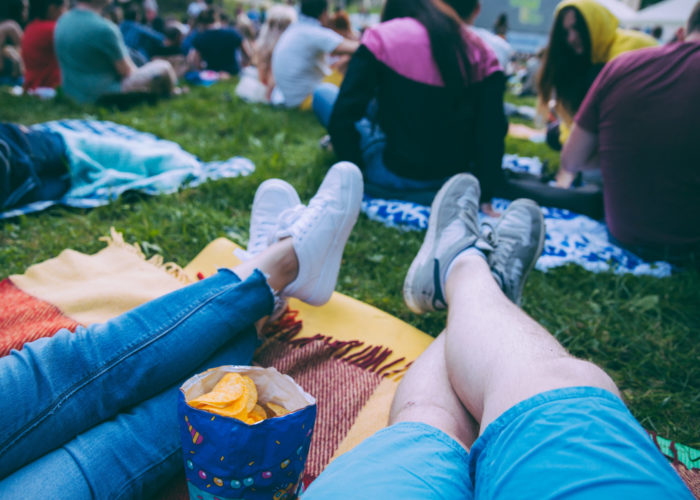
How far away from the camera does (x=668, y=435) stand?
139 cm

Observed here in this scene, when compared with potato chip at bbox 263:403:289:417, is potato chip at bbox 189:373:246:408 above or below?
above

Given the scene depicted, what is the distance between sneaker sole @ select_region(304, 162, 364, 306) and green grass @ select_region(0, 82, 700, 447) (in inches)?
11.4

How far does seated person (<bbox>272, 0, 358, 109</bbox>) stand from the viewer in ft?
15.5

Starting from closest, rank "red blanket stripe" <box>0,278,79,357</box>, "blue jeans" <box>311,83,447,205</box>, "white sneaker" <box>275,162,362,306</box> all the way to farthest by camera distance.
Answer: "red blanket stripe" <box>0,278,79,357</box>
"white sneaker" <box>275,162,362,306</box>
"blue jeans" <box>311,83,447,205</box>

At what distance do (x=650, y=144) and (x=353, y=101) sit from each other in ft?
5.14

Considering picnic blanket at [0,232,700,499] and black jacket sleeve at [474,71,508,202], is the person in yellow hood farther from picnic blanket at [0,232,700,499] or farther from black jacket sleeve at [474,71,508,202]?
picnic blanket at [0,232,700,499]

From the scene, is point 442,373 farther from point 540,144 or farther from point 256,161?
point 540,144

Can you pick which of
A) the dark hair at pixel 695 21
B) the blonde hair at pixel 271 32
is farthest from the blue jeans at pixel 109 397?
the blonde hair at pixel 271 32

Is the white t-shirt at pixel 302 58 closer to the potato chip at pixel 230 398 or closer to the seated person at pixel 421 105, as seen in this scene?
the seated person at pixel 421 105

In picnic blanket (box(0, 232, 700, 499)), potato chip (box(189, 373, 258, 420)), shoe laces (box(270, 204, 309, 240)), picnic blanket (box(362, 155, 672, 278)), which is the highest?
potato chip (box(189, 373, 258, 420))

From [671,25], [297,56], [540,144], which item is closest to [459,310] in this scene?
[540,144]

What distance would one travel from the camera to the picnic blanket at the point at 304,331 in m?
1.29

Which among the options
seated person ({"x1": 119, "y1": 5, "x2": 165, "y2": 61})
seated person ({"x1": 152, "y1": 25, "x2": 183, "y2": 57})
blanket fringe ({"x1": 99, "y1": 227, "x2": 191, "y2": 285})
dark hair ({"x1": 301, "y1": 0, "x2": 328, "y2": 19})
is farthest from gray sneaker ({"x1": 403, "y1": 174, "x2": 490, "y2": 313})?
seated person ({"x1": 119, "y1": 5, "x2": 165, "y2": 61})

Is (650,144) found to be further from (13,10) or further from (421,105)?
(13,10)
